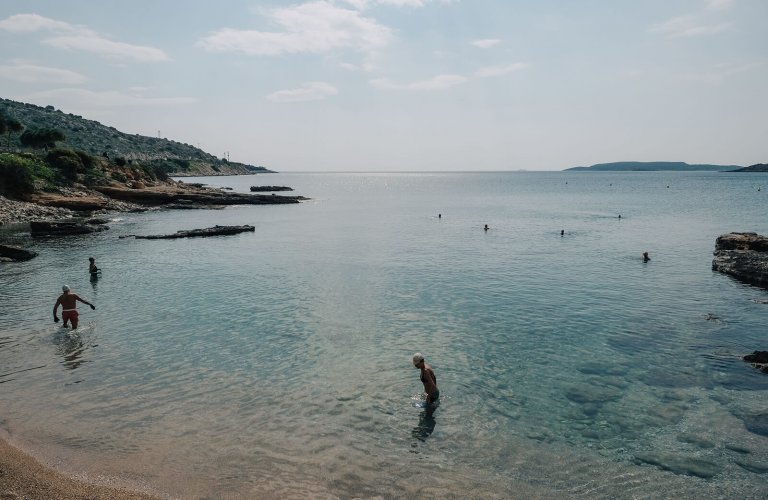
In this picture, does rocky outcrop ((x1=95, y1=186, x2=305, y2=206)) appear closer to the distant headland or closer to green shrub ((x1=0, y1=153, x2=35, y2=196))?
the distant headland

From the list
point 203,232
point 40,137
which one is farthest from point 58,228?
point 40,137

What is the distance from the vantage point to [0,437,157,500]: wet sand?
9.97 m

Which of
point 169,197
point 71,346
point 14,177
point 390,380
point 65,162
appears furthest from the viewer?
point 169,197

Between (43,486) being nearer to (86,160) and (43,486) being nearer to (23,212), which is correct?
(23,212)

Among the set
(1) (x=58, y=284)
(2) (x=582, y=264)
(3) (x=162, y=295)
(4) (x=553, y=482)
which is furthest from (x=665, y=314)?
(1) (x=58, y=284)

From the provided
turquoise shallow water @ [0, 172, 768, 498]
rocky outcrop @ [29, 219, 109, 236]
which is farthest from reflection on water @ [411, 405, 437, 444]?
rocky outcrop @ [29, 219, 109, 236]

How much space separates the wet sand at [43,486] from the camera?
392 inches

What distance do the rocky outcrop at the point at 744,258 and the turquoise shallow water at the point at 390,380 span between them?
2135 mm

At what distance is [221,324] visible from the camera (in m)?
23.2

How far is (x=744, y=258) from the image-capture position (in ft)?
116

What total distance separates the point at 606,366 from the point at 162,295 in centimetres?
2439

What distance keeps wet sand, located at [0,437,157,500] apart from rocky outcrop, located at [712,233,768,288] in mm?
37424

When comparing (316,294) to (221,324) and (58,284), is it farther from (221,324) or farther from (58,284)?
(58,284)

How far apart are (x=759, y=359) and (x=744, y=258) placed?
20841mm
